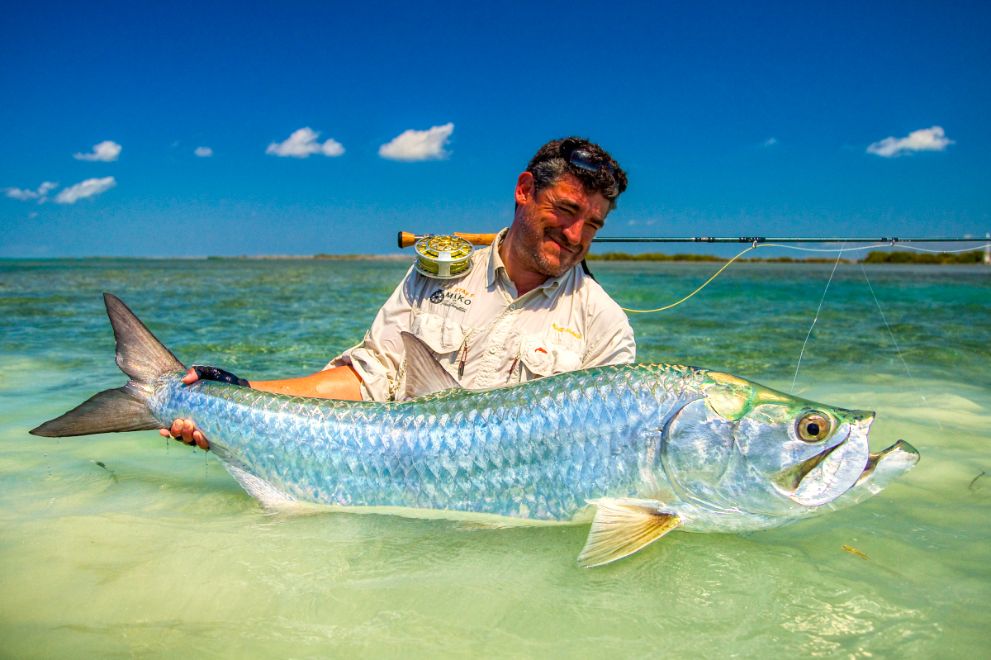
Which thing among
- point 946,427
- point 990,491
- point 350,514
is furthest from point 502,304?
point 946,427

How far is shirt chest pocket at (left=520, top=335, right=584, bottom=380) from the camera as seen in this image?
370cm

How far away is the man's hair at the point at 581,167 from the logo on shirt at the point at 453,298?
2.43 feet

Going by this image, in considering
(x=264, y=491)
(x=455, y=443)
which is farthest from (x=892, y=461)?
(x=264, y=491)

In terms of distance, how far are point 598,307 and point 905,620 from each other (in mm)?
2066

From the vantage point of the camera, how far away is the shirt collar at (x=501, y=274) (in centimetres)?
389

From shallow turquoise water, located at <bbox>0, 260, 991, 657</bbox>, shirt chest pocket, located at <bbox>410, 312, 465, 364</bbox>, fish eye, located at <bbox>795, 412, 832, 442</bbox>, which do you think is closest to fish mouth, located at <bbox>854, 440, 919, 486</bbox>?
fish eye, located at <bbox>795, 412, 832, 442</bbox>

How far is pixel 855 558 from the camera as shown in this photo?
2830 millimetres

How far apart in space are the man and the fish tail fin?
0.52m

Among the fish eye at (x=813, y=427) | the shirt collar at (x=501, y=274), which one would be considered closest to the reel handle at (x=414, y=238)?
the shirt collar at (x=501, y=274)

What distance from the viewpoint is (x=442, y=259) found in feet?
13.0

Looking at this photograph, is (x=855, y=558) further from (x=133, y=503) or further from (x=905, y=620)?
(x=133, y=503)

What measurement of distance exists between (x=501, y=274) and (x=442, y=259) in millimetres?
355

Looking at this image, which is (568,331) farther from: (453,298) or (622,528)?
(622,528)

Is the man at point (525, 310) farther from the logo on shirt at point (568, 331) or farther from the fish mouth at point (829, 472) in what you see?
the fish mouth at point (829, 472)
